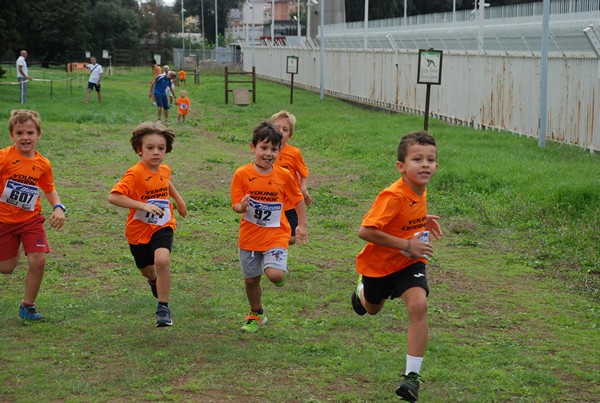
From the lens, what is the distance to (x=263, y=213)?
7.31 meters

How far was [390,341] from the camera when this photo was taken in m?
7.12

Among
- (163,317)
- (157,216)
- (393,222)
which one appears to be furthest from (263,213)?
(393,222)

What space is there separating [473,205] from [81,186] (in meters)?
6.51

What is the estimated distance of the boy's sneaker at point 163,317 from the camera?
24.1ft

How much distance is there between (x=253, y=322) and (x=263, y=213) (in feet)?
2.85

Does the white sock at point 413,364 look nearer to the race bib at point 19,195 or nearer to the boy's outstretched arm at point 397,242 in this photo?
the boy's outstretched arm at point 397,242

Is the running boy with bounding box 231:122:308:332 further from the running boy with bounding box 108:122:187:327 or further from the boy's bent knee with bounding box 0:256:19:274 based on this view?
the boy's bent knee with bounding box 0:256:19:274

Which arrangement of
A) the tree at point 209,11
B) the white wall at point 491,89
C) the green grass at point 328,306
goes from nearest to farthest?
the green grass at point 328,306 < the white wall at point 491,89 < the tree at point 209,11

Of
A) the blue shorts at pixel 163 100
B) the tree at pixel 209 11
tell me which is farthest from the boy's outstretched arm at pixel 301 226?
the tree at pixel 209 11

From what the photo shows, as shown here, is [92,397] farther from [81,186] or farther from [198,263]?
[81,186]

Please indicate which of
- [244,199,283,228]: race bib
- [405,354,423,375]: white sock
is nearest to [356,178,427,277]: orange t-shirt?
[405,354,423,375]: white sock

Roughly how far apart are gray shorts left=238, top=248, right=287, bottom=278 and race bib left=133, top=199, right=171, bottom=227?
676mm

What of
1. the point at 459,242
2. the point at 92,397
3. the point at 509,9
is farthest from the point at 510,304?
the point at 509,9

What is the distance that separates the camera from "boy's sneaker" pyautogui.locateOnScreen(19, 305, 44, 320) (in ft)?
24.9
